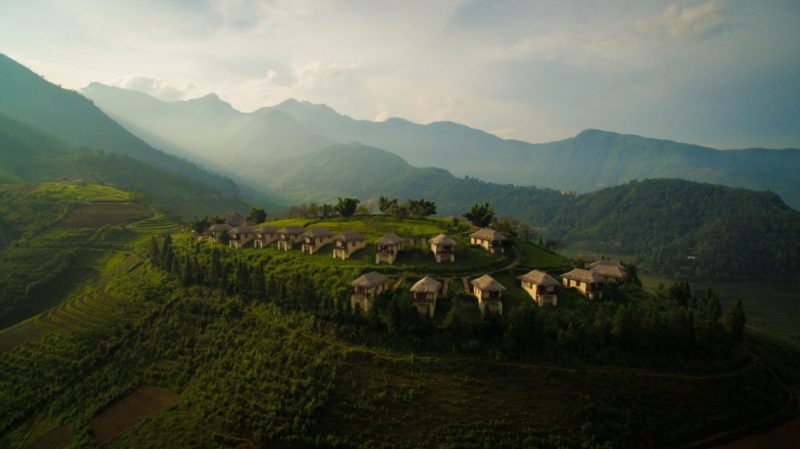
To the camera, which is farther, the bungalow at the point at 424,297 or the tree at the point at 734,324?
the bungalow at the point at 424,297

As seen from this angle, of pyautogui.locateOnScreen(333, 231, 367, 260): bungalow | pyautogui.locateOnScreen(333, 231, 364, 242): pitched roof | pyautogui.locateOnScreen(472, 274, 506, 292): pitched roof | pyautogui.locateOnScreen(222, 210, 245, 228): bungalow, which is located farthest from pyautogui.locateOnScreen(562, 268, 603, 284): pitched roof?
pyautogui.locateOnScreen(222, 210, 245, 228): bungalow

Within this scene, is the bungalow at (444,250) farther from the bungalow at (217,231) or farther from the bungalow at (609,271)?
the bungalow at (217,231)

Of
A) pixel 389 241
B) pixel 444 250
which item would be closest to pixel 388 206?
pixel 389 241

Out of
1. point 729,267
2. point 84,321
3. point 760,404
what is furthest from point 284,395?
point 729,267

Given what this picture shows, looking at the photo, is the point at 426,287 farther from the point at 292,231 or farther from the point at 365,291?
the point at 292,231

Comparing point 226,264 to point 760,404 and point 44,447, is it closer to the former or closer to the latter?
point 44,447

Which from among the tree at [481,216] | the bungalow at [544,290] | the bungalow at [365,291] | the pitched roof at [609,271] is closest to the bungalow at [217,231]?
the bungalow at [365,291]
